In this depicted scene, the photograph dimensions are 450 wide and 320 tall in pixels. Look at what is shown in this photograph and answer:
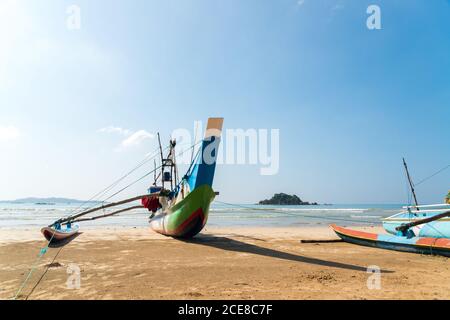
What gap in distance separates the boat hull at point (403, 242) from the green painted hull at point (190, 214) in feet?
25.5

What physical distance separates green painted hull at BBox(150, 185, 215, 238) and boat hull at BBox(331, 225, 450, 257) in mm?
7762

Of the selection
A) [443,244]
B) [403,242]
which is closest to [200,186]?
[403,242]

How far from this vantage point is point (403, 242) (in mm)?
12078

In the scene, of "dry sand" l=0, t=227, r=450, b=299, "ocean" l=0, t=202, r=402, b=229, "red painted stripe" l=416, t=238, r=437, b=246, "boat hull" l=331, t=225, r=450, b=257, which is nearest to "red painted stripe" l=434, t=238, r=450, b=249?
"boat hull" l=331, t=225, r=450, b=257

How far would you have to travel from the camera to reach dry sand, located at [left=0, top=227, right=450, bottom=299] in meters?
6.31

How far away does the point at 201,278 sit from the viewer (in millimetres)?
7727

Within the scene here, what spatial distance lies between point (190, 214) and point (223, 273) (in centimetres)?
684

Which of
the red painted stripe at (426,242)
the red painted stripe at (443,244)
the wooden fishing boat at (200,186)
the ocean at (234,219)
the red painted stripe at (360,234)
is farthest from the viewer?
the ocean at (234,219)

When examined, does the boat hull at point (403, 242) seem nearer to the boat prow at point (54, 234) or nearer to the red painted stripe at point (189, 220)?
the red painted stripe at point (189, 220)

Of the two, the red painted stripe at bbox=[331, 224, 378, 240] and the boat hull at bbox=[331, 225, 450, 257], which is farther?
the red painted stripe at bbox=[331, 224, 378, 240]

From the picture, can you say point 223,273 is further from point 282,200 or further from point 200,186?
point 282,200

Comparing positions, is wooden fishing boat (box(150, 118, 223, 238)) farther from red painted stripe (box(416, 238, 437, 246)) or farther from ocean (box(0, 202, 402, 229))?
red painted stripe (box(416, 238, 437, 246))

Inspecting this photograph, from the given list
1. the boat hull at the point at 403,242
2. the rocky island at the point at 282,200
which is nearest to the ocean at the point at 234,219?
the boat hull at the point at 403,242

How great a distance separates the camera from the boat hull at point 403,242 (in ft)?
35.6
